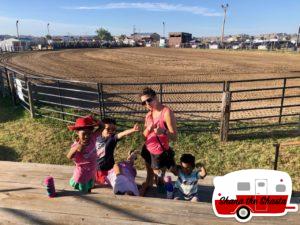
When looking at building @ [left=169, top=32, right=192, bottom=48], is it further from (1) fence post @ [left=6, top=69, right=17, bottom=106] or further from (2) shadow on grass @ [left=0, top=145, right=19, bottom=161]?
(2) shadow on grass @ [left=0, top=145, right=19, bottom=161]

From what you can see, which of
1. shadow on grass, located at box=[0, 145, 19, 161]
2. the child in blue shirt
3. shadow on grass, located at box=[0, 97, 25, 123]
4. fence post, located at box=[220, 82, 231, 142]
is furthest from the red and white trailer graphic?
shadow on grass, located at box=[0, 97, 25, 123]

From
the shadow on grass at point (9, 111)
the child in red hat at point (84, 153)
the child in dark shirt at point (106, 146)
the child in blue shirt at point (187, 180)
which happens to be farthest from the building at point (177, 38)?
the child in red hat at point (84, 153)

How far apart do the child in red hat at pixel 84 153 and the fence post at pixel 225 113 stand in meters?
4.56

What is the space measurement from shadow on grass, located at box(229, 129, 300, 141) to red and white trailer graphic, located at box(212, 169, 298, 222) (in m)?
5.25

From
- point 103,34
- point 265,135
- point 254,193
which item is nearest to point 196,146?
point 265,135

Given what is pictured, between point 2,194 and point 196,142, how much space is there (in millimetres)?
5116

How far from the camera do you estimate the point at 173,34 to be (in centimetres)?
10719

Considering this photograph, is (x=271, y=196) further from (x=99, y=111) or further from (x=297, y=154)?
(x=99, y=111)

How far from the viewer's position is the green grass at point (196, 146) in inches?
269

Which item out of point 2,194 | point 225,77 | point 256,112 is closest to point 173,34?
point 225,77

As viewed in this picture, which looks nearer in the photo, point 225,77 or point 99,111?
point 99,111

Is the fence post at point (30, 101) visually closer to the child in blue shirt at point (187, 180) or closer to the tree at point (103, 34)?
the child in blue shirt at point (187, 180)

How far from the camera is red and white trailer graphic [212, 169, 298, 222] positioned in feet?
8.53

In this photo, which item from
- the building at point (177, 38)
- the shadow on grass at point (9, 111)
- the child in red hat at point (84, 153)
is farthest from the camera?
the building at point (177, 38)
